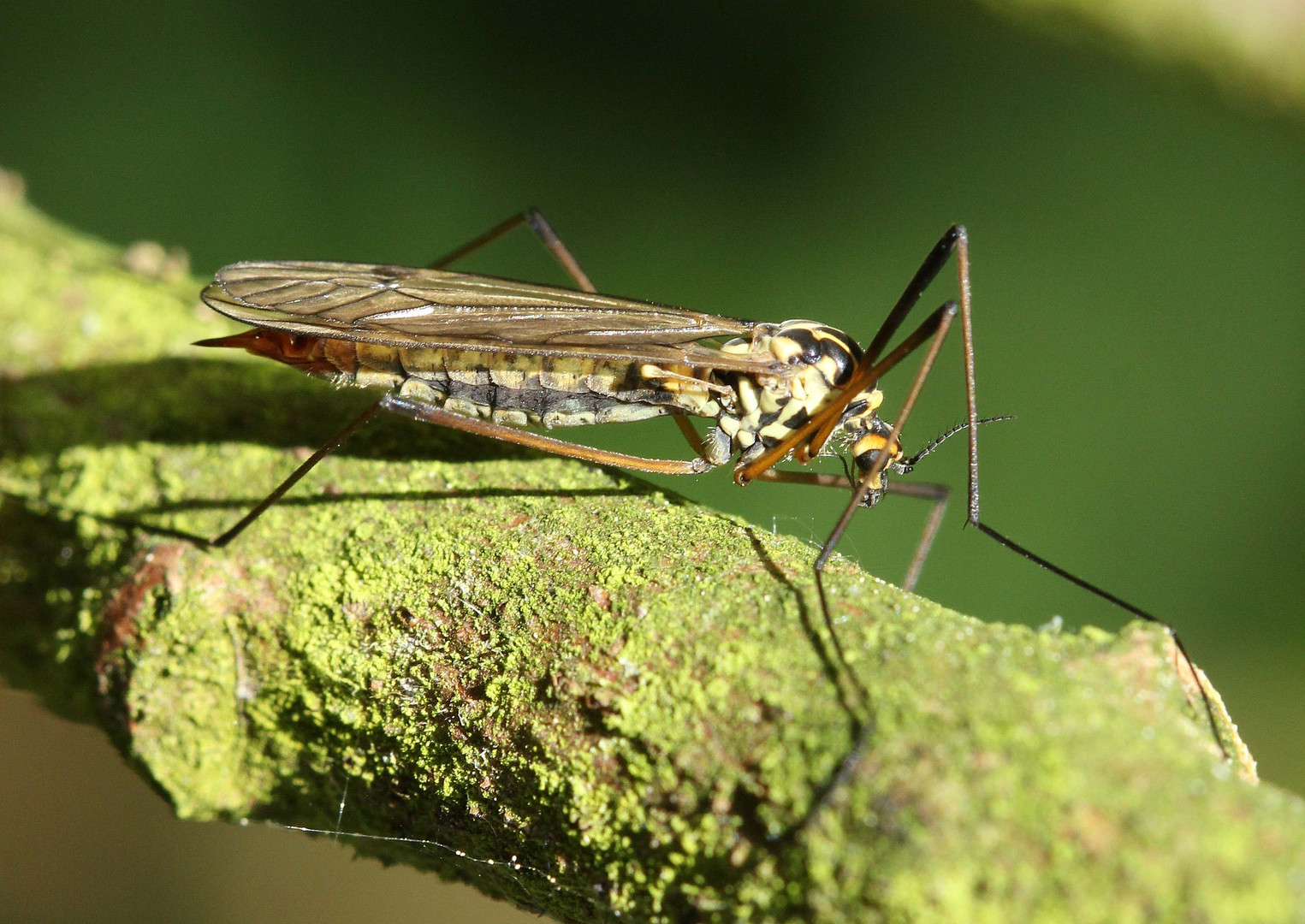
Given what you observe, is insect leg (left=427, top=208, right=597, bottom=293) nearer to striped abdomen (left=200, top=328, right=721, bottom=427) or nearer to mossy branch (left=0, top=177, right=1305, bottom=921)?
striped abdomen (left=200, top=328, right=721, bottom=427)

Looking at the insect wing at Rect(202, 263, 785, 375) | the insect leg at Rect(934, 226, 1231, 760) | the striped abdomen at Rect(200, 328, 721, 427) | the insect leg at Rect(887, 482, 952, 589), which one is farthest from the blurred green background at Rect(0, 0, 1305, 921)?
the insect leg at Rect(934, 226, 1231, 760)

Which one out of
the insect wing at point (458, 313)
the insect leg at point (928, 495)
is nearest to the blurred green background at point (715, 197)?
the insect leg at point (928, 495)

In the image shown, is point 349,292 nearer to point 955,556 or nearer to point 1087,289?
point 955,556

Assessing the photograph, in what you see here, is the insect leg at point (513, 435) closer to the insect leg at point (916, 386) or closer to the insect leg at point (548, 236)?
the insect leg at point (916, 386)

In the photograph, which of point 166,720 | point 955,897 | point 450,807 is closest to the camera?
point 955,897

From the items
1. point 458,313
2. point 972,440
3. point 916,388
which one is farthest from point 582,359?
point 972,440

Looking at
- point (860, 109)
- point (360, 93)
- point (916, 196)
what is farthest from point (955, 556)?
point (360, 93)
